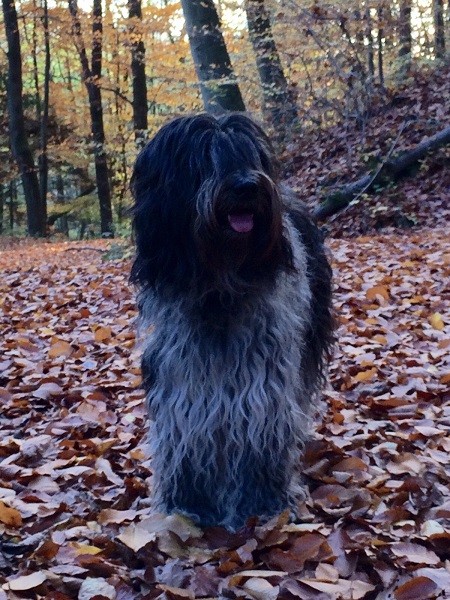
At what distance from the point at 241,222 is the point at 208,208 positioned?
14 cm

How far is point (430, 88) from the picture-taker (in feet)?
40.8

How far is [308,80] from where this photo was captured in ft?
39.3

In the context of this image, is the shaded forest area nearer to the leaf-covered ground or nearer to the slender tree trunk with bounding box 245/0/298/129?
the slender tree trunk with bounding box 245/0/298/129

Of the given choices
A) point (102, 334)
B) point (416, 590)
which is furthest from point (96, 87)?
point (416, 590)

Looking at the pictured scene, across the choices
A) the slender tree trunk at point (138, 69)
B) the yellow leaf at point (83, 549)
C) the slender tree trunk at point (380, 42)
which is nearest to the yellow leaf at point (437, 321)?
the yellow leaf at point (83, 549)

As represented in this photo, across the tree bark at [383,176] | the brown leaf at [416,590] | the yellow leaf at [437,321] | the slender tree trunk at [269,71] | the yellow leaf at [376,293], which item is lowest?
the brown leaf at [416,590]

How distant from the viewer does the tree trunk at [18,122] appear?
1827cm

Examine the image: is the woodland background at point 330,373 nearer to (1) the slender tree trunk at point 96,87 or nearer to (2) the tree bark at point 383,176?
(2) the tree bark at point 383,176

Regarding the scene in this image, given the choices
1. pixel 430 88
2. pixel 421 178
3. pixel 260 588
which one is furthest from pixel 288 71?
pixel 260 588

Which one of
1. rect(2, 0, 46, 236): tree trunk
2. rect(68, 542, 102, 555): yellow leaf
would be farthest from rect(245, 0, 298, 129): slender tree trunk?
rect(68, 542, 102, 555): yellow leaf

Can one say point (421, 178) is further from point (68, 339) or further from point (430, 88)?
point (68, 339)

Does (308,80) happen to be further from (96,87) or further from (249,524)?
(249,524)

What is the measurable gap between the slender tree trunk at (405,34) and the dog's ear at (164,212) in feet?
36.4

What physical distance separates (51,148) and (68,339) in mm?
17427
